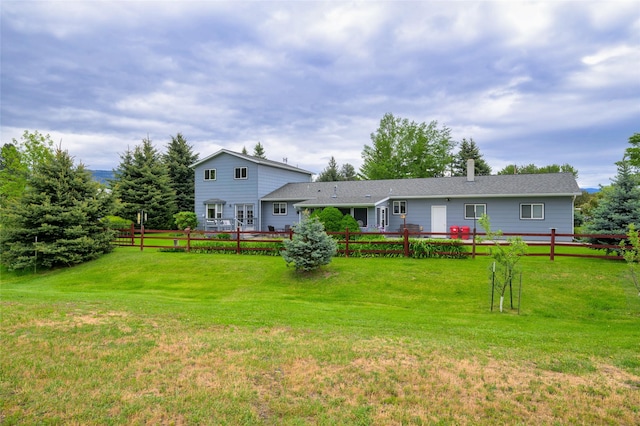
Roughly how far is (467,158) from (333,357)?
5509 centimetres

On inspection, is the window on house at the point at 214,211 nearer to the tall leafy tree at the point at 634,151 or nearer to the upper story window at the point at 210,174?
the upper story window at the point at 210,174

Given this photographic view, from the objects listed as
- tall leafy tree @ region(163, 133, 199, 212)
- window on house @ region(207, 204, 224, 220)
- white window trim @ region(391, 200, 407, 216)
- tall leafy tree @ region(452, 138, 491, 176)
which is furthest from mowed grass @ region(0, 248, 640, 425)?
tall leafy tree @ region(452, 138, 491, 176)

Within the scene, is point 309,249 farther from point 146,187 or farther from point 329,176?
point 329,176

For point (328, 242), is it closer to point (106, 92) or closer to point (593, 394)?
point (593, 394)

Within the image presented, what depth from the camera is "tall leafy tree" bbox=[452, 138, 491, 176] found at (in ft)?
177

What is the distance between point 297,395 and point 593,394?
10.5 feet

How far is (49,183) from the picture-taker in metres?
16.3

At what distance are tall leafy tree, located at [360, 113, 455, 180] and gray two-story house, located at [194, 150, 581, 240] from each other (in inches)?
716

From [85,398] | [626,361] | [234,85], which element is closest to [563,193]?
[626,361]

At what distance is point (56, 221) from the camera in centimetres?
1614

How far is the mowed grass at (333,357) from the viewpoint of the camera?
3512 mm

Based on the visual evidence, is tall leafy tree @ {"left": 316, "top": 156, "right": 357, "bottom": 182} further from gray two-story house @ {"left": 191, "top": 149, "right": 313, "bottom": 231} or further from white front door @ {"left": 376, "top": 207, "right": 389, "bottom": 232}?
white front door @ {"left": 376, "top": 207, "right": 389, "bottom": 232}

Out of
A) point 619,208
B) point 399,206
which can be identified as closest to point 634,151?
point 619,208

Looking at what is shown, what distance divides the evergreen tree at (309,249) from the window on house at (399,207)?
14.1 metres
